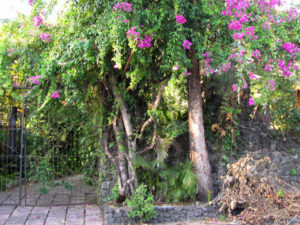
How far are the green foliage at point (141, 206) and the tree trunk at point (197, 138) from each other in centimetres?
106

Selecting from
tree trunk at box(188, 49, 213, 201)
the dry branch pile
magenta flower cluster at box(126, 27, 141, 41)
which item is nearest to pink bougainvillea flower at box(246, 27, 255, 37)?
tree trunk at box(188, 49, 213, 201)

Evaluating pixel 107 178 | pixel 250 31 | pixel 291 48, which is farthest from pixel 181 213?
pixel 291 48

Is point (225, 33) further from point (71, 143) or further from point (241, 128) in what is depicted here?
point (71, 143)

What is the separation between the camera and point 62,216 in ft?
19.9

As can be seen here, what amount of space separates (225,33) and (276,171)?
132 inches

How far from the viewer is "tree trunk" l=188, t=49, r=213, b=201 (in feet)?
19.2

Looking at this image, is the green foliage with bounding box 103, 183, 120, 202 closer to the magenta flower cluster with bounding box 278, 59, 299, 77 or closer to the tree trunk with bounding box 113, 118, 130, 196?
the tree trunk with bounding box 113, 118, 130, 196

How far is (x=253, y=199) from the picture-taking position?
5402 millimetres

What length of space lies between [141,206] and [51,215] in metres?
2.05

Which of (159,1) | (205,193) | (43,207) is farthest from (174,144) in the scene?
(43,207)

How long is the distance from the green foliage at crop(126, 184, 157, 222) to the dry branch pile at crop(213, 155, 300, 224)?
1.20 m

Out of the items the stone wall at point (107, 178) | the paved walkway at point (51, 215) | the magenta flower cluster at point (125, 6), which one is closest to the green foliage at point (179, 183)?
the stone wall at point (107, 178)

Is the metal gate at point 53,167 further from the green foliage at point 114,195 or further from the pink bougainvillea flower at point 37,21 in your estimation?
the pink bougainvillea flower at point 37,21

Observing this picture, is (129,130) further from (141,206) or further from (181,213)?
(181,213)
